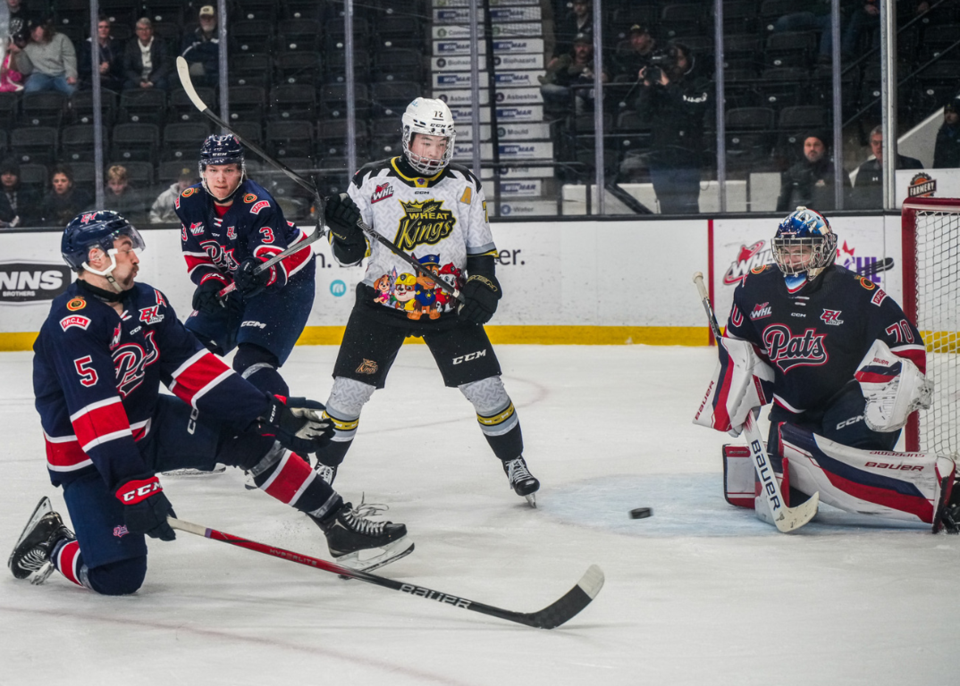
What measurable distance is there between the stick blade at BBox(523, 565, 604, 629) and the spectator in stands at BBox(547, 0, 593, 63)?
18.7 ft

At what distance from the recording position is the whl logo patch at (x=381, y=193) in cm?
337

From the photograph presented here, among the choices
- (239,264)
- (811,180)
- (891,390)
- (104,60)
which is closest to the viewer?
(891,390)

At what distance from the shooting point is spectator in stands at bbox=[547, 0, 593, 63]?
24.9 feet

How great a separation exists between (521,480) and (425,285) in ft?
1.98

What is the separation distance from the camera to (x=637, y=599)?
100 inches

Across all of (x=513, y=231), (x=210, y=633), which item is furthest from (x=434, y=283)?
(x=513, y=231)

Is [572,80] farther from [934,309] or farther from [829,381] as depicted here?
[829,381]

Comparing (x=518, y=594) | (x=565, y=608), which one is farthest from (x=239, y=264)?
(x=565, y=608)

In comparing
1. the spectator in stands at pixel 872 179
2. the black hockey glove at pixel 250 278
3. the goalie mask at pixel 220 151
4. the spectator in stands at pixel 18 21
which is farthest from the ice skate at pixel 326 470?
the spectator in stands at pixel 18 21

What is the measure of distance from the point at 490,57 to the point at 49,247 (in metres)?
3.01

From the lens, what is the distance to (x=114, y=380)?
2.51 meters

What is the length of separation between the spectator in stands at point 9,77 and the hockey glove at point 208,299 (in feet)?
16.9

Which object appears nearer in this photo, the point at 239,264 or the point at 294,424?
the point at 294,424

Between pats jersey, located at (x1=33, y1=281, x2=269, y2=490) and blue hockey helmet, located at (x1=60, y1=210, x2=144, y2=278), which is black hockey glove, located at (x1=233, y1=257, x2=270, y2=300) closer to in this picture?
pats jersey, located at (x1=33, y1=281, x2=269, y2=490)
